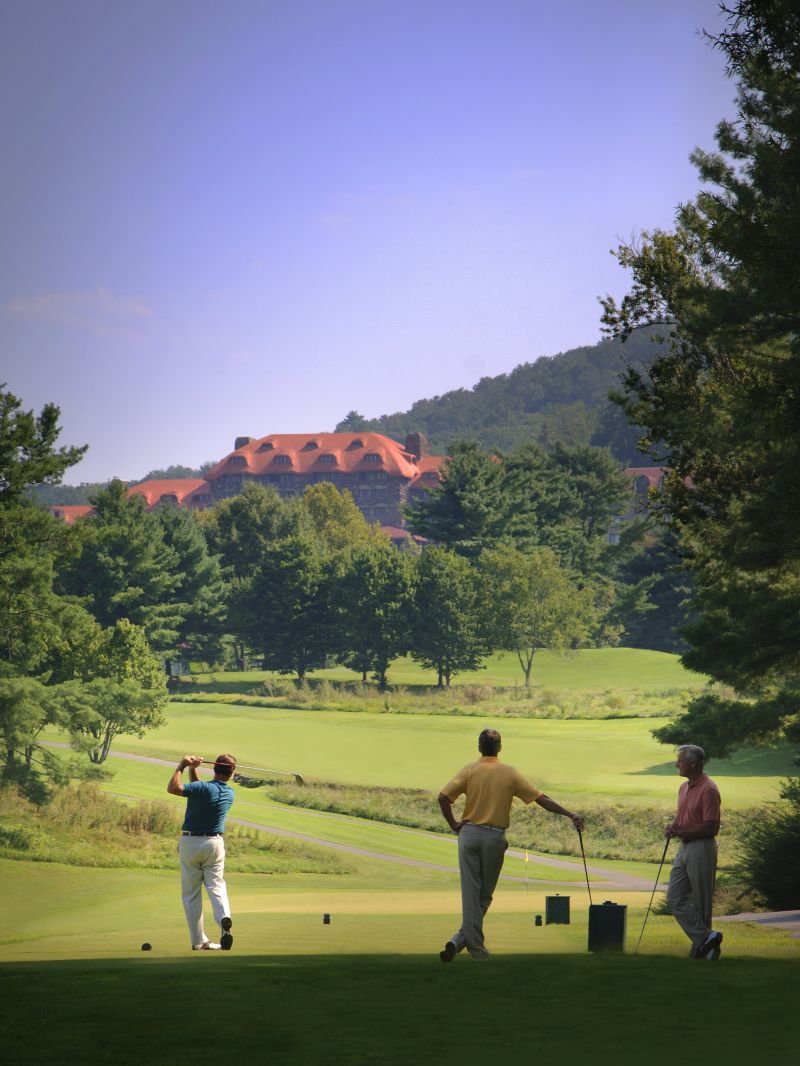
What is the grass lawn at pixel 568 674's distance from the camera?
300 ft

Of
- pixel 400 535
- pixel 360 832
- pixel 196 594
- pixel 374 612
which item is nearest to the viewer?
pixel 360 832

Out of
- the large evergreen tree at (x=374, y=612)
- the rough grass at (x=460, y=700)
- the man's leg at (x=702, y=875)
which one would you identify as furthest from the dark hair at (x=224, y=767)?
the large evergreen tree at (x=374, y=612)

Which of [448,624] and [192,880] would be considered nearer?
[192,880]

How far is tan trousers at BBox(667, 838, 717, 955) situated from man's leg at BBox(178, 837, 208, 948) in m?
3.87

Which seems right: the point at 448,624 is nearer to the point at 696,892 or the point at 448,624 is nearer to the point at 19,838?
the point at 19,838

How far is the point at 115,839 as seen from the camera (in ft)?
134

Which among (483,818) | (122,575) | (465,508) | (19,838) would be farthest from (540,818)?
(465,508)

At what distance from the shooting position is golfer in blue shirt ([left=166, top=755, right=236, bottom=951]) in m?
11.9

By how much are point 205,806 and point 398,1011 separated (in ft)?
13.2

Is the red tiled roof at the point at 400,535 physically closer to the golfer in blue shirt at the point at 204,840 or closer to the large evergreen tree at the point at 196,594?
the large evergreen tree at the point at 196,594

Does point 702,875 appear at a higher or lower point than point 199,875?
higher

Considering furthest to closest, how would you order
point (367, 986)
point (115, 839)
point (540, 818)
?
point (540, 818)
point (115, 839)
point (367, 986)

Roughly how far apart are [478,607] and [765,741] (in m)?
64.9

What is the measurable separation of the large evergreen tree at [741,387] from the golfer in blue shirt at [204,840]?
9697mm
